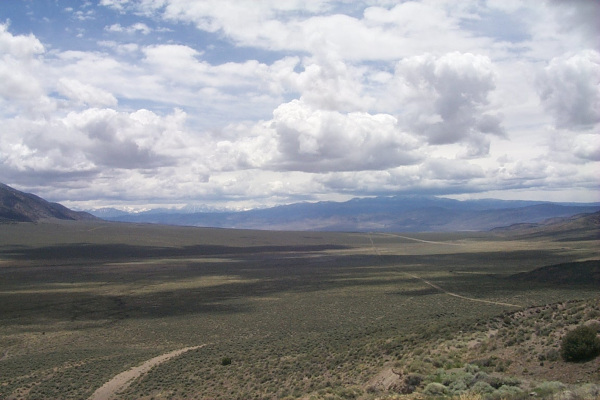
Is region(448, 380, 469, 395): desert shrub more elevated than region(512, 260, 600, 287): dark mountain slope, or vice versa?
region(448, 380, 469, 395): desert shrub

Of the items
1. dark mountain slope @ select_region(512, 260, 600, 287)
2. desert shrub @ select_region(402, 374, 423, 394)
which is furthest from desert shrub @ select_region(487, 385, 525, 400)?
dark mountain slope @ select_region(512, 260, 600, 287)

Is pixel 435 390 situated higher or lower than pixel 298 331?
higher

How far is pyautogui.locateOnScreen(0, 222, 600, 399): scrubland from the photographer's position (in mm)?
15930

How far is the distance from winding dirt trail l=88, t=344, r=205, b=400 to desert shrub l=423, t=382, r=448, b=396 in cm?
1503

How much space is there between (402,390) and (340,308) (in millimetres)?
28805

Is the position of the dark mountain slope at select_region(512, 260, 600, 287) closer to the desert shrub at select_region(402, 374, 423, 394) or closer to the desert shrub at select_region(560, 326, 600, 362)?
the desert shrub at select_region(560, 326, 600, 362)

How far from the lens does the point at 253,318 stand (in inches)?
1582

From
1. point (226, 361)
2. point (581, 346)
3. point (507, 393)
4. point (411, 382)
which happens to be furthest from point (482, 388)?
point (226, 361)

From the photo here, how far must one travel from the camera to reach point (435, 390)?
13.7 metres

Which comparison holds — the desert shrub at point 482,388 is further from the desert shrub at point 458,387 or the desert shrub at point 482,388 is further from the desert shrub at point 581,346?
the desert shrub at point 581,346

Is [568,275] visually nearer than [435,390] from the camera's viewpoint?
No

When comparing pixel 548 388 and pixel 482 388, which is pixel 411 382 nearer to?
pixel 482 388

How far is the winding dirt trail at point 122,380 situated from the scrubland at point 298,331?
527 millimetres

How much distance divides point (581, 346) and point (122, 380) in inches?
823
